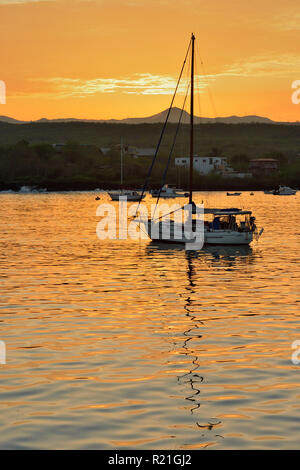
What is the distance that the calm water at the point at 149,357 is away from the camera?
1379cm

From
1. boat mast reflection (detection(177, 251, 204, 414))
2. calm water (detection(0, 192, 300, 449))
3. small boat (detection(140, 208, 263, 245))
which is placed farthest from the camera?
small boat (detection(140, 208, 263, 245))

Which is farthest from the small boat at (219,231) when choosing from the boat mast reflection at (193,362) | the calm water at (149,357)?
the boat mast reflection at (193,362)

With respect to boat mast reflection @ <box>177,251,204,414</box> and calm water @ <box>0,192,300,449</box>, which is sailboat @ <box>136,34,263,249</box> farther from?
boat mast reflection @ <box>177,251,204,414</box>

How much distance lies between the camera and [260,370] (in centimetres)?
1825

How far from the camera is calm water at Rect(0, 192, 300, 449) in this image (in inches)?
543

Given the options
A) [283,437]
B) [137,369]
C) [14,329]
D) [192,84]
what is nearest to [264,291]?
[14,329]

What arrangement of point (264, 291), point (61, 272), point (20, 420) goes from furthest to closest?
point (61, 272) → point (264, 291) → point (20, 420)

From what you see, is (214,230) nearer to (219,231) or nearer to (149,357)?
(219,231)

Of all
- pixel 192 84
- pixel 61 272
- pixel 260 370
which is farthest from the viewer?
pixel 192 84

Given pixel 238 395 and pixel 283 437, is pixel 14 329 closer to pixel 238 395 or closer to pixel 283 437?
pixel 238 395

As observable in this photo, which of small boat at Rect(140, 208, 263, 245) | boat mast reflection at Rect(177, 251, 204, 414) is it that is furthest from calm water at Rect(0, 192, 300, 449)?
small boat at Rect(140, 208, 263, 245)

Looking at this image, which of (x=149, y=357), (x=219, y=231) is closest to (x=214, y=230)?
(x=219, y=231)

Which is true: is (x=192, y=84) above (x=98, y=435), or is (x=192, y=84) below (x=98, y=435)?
above
